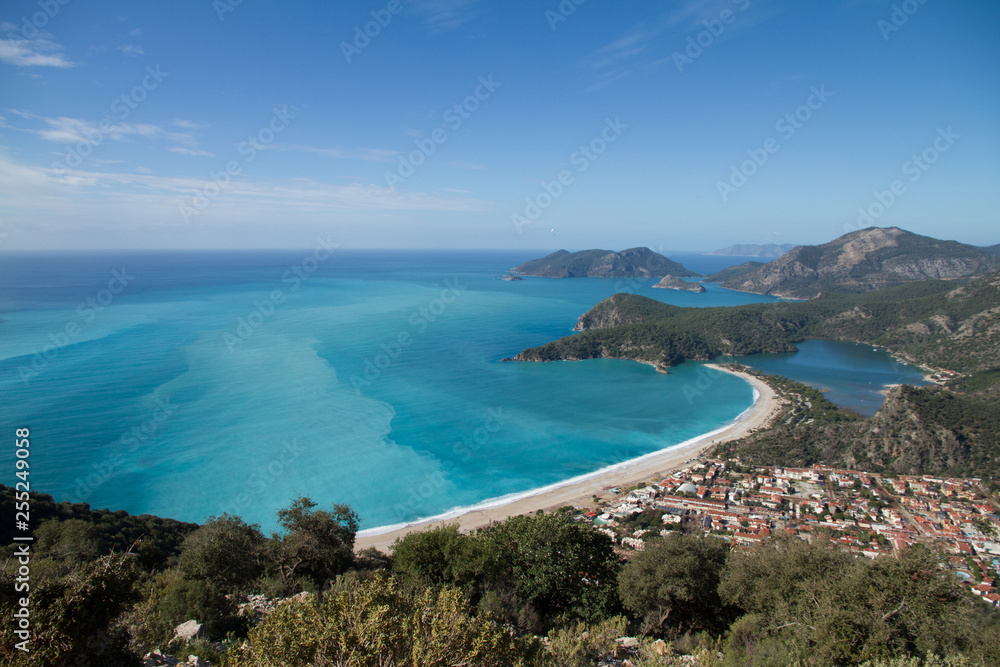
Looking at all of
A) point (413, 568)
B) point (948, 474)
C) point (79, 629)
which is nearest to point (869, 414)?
point (948, 474)

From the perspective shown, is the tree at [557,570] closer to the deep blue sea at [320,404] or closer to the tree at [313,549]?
the tree at [313,549]

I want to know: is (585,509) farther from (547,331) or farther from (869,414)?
(547,331)

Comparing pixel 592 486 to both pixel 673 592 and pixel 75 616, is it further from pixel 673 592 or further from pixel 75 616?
pixel 75 616

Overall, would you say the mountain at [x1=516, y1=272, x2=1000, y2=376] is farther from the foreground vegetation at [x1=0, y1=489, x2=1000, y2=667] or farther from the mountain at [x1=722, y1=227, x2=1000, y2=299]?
the foreground vegetation at [x1=0, y1=489, x2=1000, y2=667]

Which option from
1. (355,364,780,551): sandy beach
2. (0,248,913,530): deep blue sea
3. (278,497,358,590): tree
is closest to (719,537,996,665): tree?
(278,497,358,590): tree

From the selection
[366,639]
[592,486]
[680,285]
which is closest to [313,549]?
[366,639]

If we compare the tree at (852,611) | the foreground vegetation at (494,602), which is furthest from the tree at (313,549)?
the tree at (852,611)

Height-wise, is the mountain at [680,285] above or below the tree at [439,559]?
above
